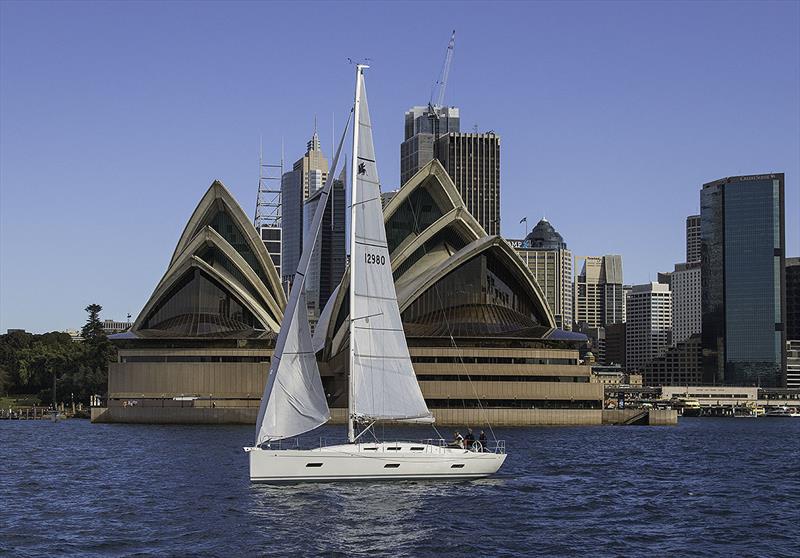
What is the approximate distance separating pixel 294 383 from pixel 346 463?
381cm

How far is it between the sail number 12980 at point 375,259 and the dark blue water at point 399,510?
8.96 meters

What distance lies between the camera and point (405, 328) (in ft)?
368

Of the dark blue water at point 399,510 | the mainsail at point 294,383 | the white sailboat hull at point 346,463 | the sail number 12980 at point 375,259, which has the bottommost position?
the dark blue water at point 399,510

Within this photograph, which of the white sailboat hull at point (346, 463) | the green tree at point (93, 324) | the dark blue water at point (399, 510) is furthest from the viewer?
the green tree at point (93, 324)

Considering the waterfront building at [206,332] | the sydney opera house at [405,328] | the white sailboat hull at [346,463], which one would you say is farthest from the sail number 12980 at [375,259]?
the waterfront building at [206,332]

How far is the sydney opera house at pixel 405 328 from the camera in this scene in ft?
362

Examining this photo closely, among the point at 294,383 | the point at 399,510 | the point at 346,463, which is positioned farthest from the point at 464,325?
the point at 399,510

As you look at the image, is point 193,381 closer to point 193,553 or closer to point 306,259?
point 306,259

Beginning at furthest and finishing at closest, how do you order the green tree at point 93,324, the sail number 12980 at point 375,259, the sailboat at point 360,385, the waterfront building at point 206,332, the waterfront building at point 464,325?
the green tree at point 93,324, the waterfront building at point 206,332, the waterfront building at point 464,325, the sail number 12980 at point 375,259, the sailboat at point 360,385

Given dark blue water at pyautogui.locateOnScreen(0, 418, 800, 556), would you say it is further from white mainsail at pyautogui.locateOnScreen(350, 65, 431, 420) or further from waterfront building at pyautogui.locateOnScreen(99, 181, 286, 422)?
waterfront building at pyautogui.locateOnScreen(99, 181, 286, 422)

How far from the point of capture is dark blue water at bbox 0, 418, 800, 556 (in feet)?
119

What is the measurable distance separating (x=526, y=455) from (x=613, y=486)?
15.4 meters

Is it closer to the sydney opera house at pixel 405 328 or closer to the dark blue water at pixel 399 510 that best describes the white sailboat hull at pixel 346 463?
the dark blue water at pixel 399 510

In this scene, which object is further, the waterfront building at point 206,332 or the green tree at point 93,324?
the green tree at point 93,324
